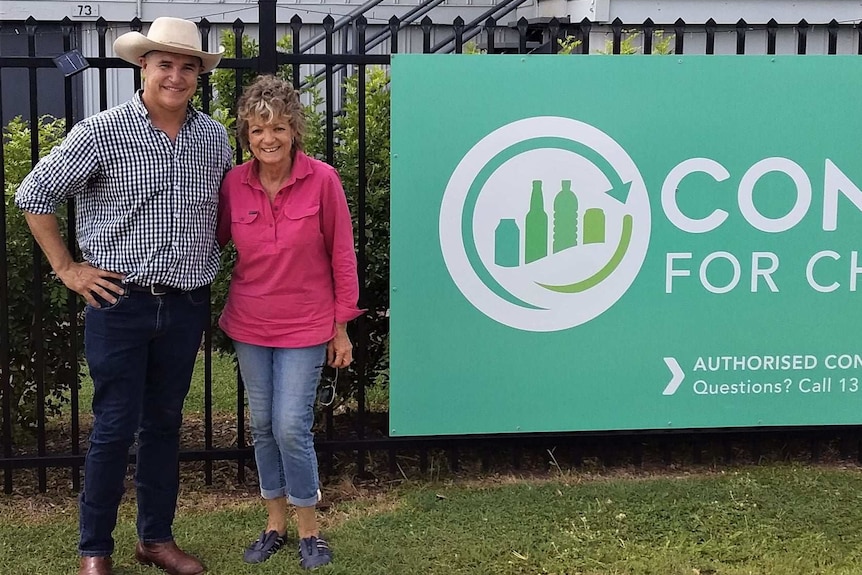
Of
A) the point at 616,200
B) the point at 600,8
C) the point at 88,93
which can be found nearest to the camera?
the point at 616,200

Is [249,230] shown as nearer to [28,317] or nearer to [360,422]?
[360,422]

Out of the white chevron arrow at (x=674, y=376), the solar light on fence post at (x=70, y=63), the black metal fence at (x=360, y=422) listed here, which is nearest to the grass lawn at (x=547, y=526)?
the black metal fence at (x=360, y=422)

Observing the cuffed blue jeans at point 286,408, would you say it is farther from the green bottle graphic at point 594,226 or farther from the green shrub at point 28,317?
the green bottle graphic at point 594,226

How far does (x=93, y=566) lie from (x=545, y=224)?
2.10 meters

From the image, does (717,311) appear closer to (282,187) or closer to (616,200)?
(616,200)

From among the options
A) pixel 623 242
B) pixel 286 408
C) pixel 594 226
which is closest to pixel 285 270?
pixel 286 408

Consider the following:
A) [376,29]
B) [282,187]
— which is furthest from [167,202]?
[376,29]

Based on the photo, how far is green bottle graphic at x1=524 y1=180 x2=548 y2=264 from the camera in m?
3.86

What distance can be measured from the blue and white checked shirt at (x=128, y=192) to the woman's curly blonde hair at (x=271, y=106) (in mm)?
208

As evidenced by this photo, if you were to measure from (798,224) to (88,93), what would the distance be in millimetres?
6883

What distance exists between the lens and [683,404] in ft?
13.3

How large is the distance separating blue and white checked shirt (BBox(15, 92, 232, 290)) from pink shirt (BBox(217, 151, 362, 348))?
0.18 m

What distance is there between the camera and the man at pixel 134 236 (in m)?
2.95

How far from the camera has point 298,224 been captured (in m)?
3.09
